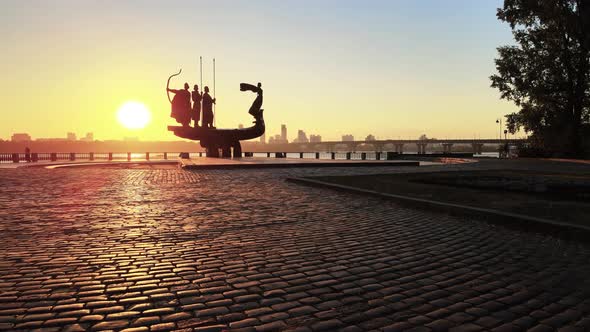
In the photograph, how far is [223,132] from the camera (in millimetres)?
34594

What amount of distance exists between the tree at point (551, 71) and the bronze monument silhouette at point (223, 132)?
746 inches

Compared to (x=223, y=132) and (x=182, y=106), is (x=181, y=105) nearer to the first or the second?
(x=182, y=106)

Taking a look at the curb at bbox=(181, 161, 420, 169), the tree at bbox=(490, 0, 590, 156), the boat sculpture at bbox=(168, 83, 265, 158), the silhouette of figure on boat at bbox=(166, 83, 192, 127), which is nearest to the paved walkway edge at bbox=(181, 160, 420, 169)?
Answer: the curb at bbox=(181, 161, 420, 169)

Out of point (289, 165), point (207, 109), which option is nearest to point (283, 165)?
point (289, 165)

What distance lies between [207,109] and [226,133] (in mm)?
2489

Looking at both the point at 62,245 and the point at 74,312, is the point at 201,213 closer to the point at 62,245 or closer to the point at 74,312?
the point at 62,245

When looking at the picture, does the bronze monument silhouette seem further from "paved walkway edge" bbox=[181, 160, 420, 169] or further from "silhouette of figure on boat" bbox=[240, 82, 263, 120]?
"paved walkway edge" bbox=[181, 160, 420, 169]

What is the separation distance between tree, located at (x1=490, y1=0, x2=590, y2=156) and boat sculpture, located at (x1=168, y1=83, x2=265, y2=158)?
18.9m

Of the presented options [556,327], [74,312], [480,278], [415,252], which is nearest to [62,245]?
[74,312]

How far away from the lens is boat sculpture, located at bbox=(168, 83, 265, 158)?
32.9 metres

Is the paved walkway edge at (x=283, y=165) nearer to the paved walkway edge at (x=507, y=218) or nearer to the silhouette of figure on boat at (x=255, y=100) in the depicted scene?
the silhouette of figure on boat at (x=255, y=100)

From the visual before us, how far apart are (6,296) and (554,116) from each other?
1414 inches

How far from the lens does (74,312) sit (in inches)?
136

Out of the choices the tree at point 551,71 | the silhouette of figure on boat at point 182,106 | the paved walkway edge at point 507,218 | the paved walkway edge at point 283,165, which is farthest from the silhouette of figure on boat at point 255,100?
the paved walkway edge at point 507,218
